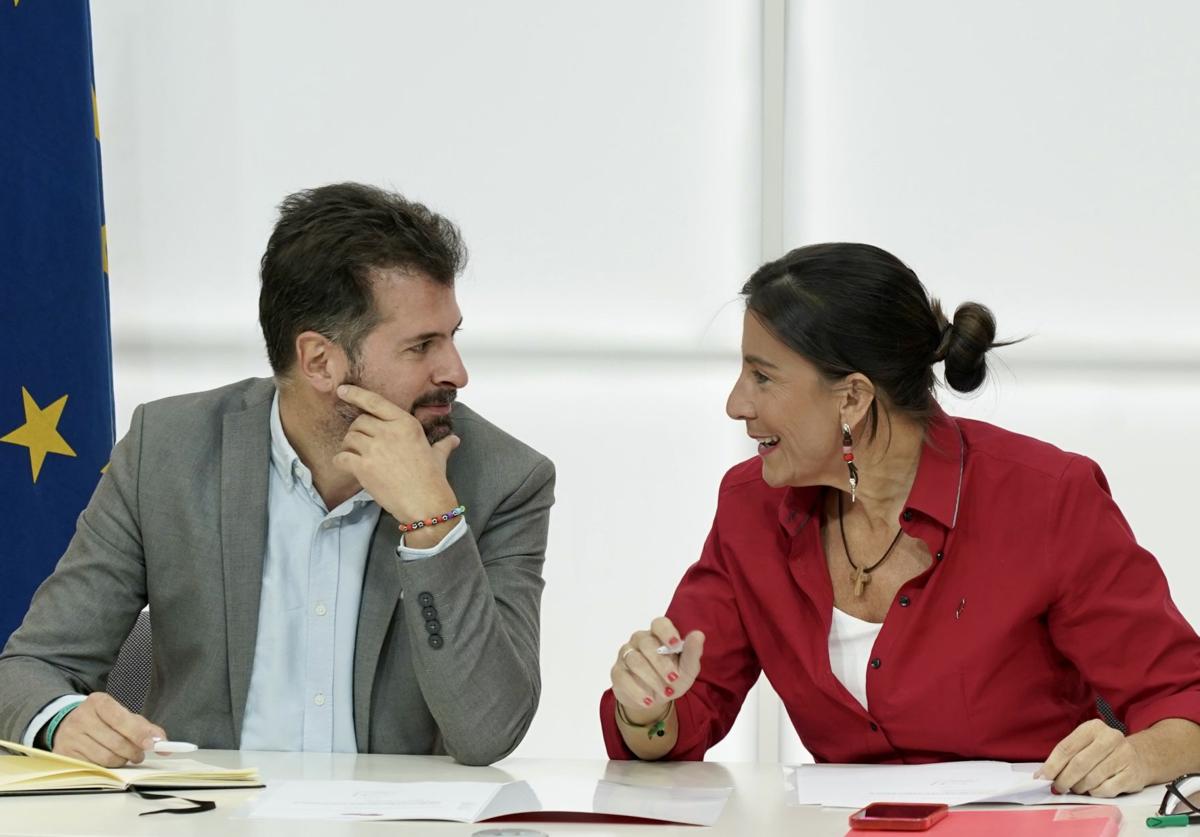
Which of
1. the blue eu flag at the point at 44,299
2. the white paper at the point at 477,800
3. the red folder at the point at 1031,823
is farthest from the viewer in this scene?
the blue eu flag at the point at 44,299

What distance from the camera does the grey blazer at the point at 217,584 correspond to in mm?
2049

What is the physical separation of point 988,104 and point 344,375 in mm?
2026

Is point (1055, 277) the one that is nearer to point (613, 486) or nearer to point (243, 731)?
point (613, 486)

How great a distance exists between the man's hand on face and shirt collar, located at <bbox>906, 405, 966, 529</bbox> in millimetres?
660

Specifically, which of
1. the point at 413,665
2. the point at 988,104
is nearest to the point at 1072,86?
the point at 988,104

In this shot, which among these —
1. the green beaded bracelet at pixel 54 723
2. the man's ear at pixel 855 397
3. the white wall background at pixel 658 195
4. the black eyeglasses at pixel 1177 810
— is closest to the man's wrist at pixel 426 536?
the green beaded bracelet at pixel 54 723

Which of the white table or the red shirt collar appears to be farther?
the red shirt collar

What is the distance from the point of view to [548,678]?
145 inches

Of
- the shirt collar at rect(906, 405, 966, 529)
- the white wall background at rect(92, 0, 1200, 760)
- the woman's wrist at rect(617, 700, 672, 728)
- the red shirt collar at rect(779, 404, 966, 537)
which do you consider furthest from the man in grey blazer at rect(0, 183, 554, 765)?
the white wall background at rect(92, 0, 1200, 760)

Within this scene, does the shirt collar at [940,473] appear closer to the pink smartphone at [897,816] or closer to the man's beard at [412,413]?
the pink smartphone at [897,816]

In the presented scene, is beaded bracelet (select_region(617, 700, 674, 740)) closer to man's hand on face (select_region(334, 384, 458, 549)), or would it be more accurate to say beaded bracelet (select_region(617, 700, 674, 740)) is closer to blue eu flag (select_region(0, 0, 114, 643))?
man's hand on face (select_region(334, 384, 458, 549))

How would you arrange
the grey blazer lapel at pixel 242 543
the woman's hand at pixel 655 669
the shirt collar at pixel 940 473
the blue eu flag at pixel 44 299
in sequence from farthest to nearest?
the blue eu flag at pixel 44 299, the grey blazer lapel at pixel 242 543, the shirt collar at pixel 940 473, the woman's hand at pixel 655 669

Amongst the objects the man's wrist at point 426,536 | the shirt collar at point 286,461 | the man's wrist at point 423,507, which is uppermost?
the shirt collar at point 286,461

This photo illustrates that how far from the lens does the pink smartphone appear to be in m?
1.38
